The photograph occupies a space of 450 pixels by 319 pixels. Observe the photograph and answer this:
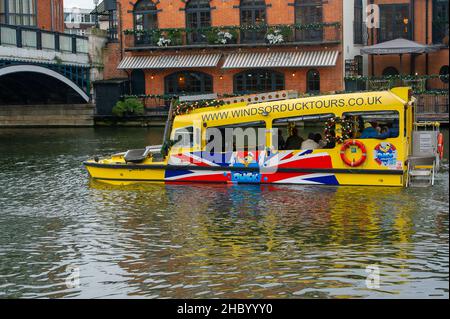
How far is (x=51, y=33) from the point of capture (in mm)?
46875

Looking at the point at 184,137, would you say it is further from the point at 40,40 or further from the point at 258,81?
the point at 258,81

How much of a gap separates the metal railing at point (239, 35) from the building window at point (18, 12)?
6.43 m

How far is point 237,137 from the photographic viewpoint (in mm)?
22703

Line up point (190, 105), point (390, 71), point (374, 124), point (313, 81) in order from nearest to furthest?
point (374, 124), point (190, 105), point (313, 81), point (390, 71)

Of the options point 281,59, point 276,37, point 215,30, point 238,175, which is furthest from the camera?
point 215,30

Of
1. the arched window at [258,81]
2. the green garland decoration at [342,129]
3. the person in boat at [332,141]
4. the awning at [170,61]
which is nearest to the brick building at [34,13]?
the awning at [170,61]

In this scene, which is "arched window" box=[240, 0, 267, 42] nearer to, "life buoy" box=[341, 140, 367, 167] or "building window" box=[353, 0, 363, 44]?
"building window" box=[353, 0, 363, 44]

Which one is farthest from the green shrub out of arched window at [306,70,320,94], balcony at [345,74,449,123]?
balcony at [345,74,449,123]

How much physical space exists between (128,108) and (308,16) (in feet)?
37.6

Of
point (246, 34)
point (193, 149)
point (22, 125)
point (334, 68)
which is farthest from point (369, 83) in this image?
point (193, 149)

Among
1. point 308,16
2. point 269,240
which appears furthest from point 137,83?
point 269,240

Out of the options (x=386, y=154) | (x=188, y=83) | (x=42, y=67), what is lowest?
(x=386, y=154)

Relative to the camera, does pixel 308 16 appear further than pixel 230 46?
No

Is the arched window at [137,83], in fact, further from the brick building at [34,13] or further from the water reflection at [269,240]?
the water reflection at [269,240]
